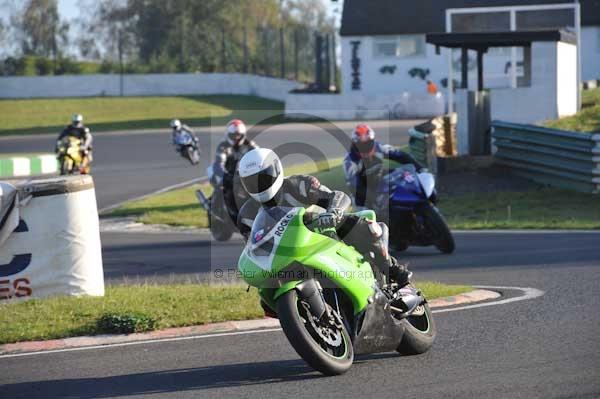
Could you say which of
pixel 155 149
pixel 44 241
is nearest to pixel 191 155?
pixel 155 149

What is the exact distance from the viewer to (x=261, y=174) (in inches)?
289

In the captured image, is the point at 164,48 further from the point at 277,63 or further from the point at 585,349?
the point at 585,349

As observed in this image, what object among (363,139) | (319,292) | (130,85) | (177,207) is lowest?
(177,207)

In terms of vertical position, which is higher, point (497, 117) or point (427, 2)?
point (427, 2)

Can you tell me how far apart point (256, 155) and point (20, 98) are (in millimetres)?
58700

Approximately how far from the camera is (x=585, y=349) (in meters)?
7.82

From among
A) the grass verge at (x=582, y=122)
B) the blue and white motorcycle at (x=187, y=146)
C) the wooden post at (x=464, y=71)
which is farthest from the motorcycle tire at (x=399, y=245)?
the blue and white motorcycle at (x=187, y=146)

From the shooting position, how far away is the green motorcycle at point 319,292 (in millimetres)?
7078

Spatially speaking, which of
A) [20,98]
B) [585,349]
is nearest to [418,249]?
[585,349]

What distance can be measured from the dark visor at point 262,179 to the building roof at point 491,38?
1767 centimetres

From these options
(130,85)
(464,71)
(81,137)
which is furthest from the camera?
(130,85)

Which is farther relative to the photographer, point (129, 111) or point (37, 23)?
point (37, 23)

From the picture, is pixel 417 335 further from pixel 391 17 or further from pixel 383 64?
pixel 391 17

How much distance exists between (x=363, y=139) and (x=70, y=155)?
15.9 meters
